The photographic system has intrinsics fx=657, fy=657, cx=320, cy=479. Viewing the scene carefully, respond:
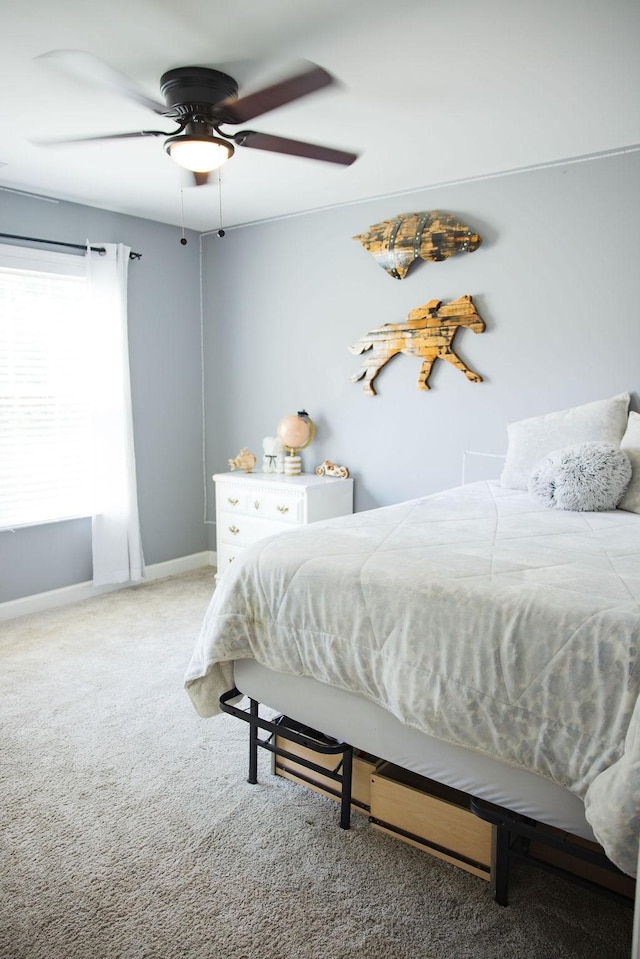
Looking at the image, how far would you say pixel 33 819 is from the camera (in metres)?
2.06

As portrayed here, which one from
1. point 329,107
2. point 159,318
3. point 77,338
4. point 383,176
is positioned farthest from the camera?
point 159,318

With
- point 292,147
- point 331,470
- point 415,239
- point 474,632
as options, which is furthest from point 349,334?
point 474,632

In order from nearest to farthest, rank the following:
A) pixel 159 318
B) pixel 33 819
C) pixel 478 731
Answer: pixel 478 731, pixel 33 819, pixel 159 318

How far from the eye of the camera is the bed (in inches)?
54.3

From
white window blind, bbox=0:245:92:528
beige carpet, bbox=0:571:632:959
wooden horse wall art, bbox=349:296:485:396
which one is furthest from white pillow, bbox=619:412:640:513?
white window blind, bbox=0:245:92:528

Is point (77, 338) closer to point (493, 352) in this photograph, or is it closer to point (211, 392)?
point (211, 392)

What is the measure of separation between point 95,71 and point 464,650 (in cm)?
203

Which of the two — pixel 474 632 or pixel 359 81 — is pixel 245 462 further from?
pixel 474 632

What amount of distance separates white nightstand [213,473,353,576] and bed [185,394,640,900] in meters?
1.54

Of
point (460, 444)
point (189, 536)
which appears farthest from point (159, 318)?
point (460, 444)

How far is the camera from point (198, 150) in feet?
7.62

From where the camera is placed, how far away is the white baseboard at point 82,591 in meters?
3.91

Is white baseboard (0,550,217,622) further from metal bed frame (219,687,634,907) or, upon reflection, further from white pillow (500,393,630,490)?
white pillow (500,393,630,490)

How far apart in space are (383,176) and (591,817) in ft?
10.5
